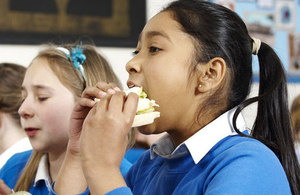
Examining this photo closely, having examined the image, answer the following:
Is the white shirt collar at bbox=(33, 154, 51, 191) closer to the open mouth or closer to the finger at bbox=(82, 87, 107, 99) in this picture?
the open mouth

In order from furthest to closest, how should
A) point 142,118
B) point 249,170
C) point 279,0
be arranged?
point 279,0, point 142,118, point 249,170

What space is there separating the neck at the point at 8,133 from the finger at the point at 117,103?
1.36 m

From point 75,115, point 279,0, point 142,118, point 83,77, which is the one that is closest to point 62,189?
point 75,115

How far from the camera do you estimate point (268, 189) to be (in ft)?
2.61

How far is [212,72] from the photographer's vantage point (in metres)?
1.00

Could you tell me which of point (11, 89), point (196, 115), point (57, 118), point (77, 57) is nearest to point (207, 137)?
point (196, 115)

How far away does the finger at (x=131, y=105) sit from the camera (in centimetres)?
84

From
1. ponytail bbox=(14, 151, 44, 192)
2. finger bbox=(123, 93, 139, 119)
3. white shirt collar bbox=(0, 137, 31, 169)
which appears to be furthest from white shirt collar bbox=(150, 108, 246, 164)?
white shirt collar bbox=(0, 137, 31, 169)

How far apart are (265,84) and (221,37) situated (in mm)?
177

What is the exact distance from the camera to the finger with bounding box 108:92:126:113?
2.74 feet

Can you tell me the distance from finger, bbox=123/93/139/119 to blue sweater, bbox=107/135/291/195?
132mm

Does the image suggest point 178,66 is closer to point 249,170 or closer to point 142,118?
point 142,118

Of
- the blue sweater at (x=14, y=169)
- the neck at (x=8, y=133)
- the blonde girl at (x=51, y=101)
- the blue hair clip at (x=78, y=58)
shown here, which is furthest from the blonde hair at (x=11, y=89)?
the blue hair clip at (x=78, y=58)

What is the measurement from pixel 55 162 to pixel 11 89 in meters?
0.73
